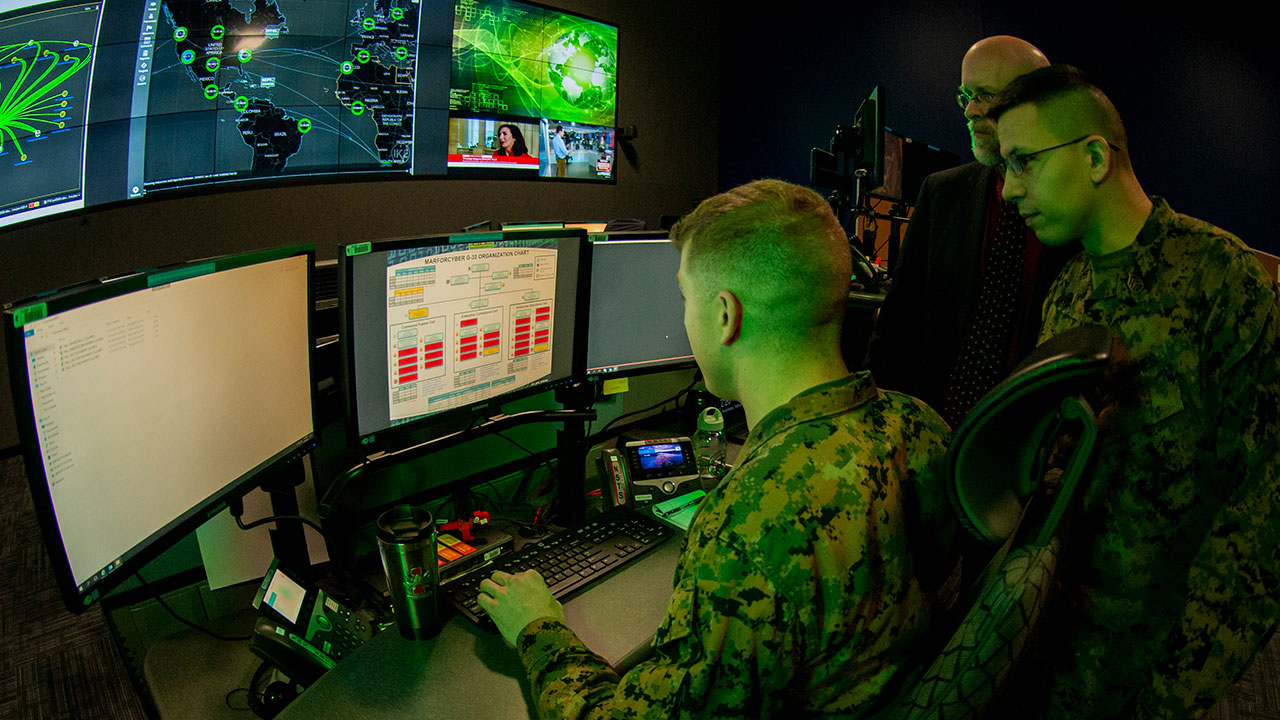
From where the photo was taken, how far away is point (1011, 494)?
0.68 m

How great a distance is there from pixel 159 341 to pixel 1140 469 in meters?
1.44

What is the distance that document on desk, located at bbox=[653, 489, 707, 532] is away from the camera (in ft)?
4.72

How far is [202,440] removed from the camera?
0.99m

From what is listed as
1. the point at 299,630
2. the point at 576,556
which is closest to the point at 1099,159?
the point at 576,556

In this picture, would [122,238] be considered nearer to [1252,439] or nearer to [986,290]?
[986,290]

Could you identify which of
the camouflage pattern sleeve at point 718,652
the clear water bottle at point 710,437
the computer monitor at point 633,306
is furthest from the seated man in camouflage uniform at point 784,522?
the clear water bottle at point 710,437

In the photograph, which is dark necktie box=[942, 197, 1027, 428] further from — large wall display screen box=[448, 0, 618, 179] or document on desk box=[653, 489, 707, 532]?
large wall display screen box=[448, 0, 618, 179]

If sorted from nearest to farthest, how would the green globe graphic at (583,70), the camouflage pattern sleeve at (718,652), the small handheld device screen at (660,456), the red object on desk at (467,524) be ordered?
the camouflage pattern sleeve at (718,652) → the red object on desk at (467,524) → the small handheld device screen at (660,456) → the green globe graphic at (583,70)

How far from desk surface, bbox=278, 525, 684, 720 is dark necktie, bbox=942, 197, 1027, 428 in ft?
3.66

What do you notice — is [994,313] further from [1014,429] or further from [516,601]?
[516,601]

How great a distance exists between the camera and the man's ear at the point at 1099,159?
1.12m

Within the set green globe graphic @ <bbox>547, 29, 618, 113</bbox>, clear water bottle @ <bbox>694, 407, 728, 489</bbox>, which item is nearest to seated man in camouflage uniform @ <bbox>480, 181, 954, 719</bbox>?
clear water bottle @ <bbox>694, 407, 728, 489</bbox>

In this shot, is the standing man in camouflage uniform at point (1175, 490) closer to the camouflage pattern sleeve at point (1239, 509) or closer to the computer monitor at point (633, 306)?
the camouflage pattern sleeve at point (1239, 509)

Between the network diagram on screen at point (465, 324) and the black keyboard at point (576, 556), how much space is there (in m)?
0.33
